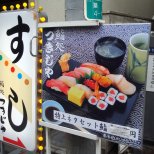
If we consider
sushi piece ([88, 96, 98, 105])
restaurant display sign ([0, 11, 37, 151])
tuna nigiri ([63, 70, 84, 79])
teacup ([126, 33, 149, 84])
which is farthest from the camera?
restaurant display sign ([0, 11, 37, 151])

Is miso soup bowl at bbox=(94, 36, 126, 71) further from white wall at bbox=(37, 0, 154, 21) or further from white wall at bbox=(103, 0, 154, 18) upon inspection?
white wall at bbox=(103, 0, 154, 18)

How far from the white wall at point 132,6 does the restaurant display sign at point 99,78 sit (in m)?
3.02

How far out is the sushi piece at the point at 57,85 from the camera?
2655 millimetres

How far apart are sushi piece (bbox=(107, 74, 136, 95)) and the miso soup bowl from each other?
3.4 inches

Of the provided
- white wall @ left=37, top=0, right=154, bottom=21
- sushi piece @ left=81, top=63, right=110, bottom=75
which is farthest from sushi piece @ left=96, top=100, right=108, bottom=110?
white wall @ left=37, top=0, right=154, bottom=21

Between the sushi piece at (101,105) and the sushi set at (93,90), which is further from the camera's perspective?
the sushi piece at (101,105)

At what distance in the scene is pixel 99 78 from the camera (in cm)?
238

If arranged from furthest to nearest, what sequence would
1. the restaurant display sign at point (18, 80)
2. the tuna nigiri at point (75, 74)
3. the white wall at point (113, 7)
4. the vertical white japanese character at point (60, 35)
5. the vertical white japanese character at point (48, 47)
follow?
the white wall at point (113, 7) < the restaurant display sign at point (18, 80) < the vertical white japanese character at point (48, 47) < the vertical white japanese character at point (60, 35) < the tuna nigiri at point (75, 74)

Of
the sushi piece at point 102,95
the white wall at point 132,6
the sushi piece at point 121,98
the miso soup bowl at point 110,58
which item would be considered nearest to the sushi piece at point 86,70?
the miso soup bowl at point 110,58

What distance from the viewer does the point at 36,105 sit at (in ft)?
9.85

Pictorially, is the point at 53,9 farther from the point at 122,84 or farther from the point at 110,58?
the point at 122,84

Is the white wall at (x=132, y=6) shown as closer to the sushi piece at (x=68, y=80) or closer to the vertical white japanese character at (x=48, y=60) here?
the vertical white japanese character at (x=48, y=60)

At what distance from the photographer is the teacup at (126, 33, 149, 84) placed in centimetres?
211

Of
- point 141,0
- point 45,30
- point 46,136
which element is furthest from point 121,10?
point 46,136
